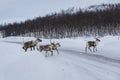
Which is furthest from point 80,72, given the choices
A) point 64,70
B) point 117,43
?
point 117,43

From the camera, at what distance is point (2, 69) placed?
10.2 metres

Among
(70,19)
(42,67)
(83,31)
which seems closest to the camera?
(42,67)

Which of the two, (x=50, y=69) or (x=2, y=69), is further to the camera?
→ (x=50, y=69)

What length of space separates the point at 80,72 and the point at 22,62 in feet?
8.18

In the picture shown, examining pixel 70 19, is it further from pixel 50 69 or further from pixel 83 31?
pixel 50 69

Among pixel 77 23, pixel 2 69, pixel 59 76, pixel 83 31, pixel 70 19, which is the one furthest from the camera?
pixel 70 19

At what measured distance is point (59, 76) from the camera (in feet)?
36.5

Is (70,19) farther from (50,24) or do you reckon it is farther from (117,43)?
(117,43)

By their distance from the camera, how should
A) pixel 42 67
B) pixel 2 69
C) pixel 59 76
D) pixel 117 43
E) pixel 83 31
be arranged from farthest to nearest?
1. pixel 83 31
2. pixel 117 43
3. pixel 42 67
4. pixel 59 76
5. pixel 2 69

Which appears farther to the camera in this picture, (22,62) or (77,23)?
(77,23)

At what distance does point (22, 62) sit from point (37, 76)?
148cm

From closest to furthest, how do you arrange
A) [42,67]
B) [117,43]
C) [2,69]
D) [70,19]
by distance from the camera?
[2,69], [42,67], [117,43], [70,19]

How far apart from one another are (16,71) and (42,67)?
1813mm

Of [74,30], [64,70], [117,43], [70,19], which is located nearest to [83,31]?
[74,30]
